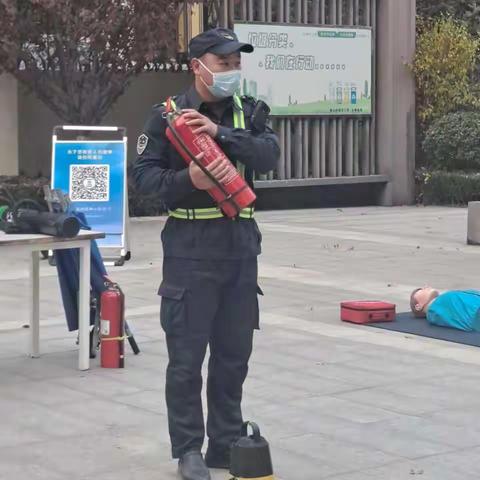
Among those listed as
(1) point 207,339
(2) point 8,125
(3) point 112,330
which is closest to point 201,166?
(1) point 207,339

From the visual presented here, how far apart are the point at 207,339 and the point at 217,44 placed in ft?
4.37

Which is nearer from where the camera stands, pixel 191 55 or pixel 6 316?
pixel 191 55

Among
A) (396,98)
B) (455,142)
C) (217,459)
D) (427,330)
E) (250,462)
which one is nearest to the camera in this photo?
(250,462)

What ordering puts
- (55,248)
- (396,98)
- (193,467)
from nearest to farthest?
(193,467)
(55,248)
(396,98)

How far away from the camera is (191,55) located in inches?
207

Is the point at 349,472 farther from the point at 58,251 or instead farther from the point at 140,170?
the point at 58,251

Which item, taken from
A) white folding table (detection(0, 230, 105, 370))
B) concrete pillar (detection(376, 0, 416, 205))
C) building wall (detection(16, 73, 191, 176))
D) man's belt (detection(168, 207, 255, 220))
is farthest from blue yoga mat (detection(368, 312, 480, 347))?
concrete pillar (detection(376, 0, 416, 205))

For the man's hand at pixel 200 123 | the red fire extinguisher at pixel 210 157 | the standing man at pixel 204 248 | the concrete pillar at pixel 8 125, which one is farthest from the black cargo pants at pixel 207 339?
the concrete pillar at pixel 8 125

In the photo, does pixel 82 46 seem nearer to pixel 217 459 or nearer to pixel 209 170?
pixel 217 459

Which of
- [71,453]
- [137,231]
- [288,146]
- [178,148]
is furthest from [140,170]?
[288,146]

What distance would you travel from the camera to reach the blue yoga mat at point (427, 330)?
343 inches

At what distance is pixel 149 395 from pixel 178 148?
2.35 m

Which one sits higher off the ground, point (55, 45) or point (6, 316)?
point (55, 45)

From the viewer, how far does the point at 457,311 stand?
29.9 feet
